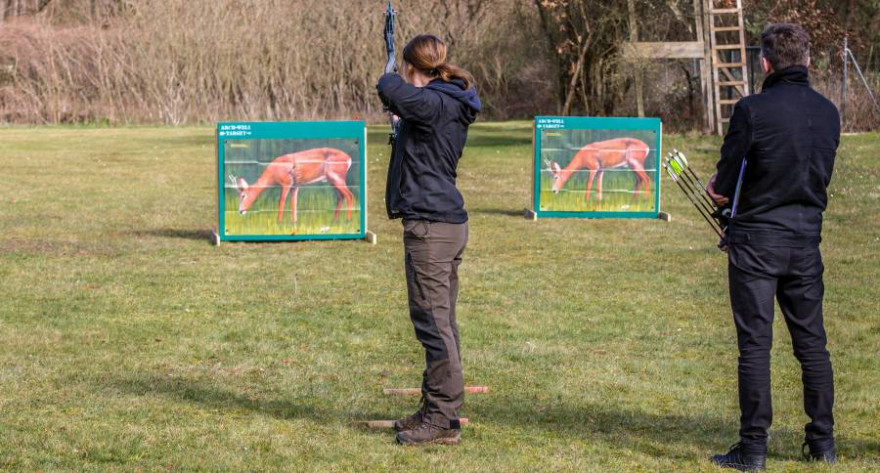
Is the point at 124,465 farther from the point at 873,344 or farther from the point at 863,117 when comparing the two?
the point at 863,117

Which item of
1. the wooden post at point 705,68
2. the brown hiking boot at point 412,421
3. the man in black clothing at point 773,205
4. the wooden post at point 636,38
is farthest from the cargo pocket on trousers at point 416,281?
the wooden post at point 705,68

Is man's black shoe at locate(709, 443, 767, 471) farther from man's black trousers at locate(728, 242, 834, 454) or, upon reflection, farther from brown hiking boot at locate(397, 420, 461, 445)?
brown hiking boot at locate(397, 420, 461, 445)

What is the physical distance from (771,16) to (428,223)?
Answer: 2938cm

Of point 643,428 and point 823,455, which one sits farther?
point 643,428

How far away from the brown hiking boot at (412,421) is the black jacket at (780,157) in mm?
1766

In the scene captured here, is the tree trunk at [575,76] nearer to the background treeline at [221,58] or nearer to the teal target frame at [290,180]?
the background treeline at [221,58]

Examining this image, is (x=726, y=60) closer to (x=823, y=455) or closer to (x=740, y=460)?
(x=823, y=455)

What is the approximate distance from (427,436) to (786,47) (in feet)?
8.15

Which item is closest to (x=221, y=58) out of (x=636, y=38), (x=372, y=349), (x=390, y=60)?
(x=636, y=38)

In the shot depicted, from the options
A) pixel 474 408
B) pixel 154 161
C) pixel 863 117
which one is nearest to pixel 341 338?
pixel 474 408

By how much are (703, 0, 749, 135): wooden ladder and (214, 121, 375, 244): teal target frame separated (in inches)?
664

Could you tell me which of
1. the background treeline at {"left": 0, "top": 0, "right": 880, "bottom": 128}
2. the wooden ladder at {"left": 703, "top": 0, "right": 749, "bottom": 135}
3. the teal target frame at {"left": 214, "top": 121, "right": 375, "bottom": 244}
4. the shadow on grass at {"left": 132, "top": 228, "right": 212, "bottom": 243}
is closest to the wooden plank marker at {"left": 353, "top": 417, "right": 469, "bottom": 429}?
the teal target frame at {"left": 214, "top": 121, "right": 375, "bottom": 244}

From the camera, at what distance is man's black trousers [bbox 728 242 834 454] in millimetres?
5578

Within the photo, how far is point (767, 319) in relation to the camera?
5625 mm
